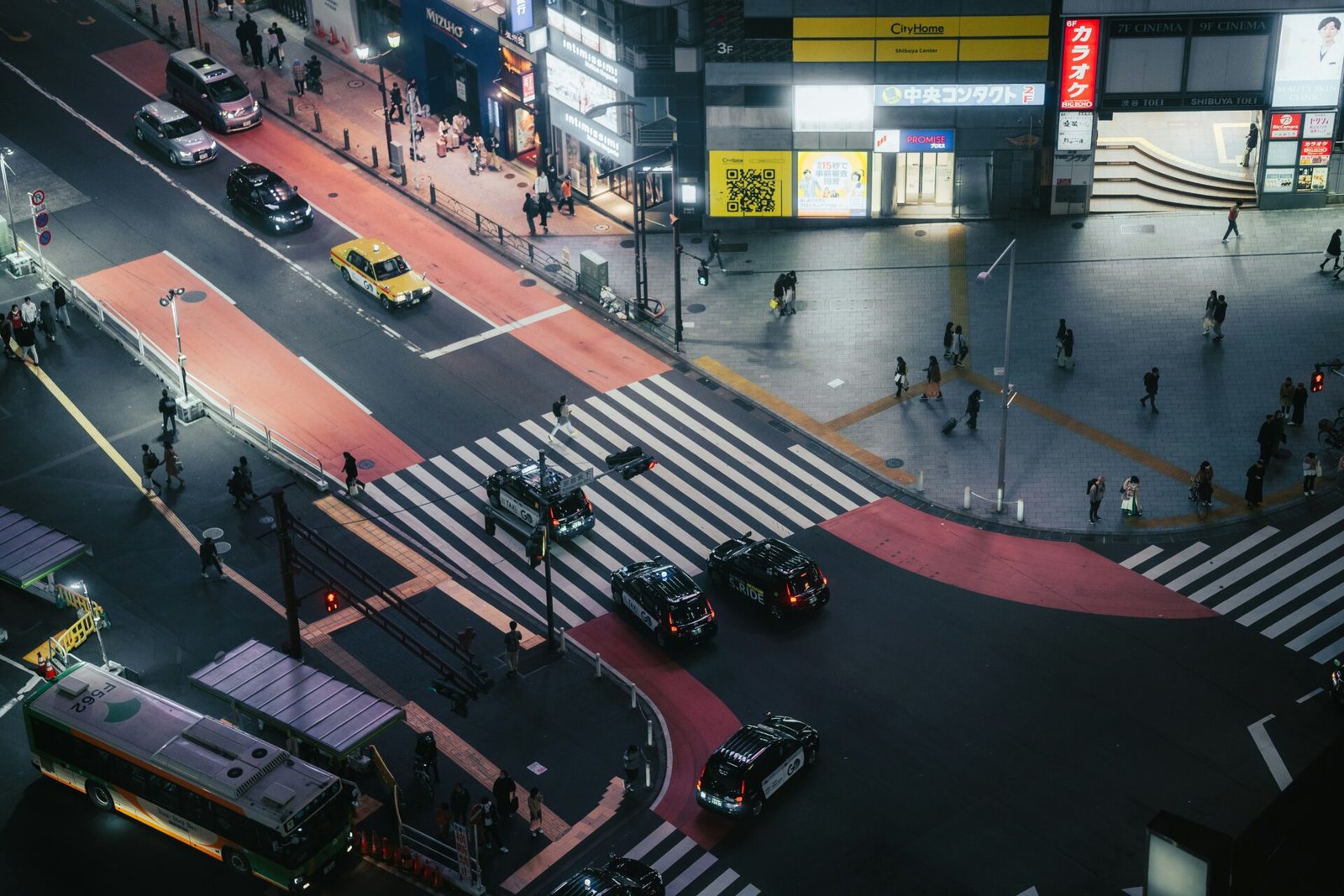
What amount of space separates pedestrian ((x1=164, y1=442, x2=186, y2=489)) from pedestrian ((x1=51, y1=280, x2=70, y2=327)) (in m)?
11.0

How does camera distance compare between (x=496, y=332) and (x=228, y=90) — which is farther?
(x=228, y=90)

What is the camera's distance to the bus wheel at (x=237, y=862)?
48.0 metres

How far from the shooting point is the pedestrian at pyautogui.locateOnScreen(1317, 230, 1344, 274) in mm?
71438

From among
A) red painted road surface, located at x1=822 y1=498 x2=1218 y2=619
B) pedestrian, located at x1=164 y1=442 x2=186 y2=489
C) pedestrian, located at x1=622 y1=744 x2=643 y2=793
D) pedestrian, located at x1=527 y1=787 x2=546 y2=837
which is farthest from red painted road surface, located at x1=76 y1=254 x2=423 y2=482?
pedestrian, located at x1=527 y1=787 x2=546 y2=837

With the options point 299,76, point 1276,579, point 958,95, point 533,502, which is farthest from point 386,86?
point 1276,579

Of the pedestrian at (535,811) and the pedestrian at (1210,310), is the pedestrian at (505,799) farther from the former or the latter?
the pedestrian at (1210,310)

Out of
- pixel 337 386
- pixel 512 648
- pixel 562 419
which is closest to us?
pixel 512 648

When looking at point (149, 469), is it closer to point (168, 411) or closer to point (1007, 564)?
point (168, 411)

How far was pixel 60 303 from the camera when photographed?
235 ft

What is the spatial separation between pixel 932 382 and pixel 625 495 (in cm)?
1196

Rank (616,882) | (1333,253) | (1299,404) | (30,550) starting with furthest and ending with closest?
(1333,253) < (1299,404) < (30,550) < (616,882)

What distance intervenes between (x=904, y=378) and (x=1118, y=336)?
8938 mm

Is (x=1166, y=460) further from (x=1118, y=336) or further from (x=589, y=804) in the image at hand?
(x=589, y=804)

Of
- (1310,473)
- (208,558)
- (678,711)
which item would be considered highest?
(1310,473)
